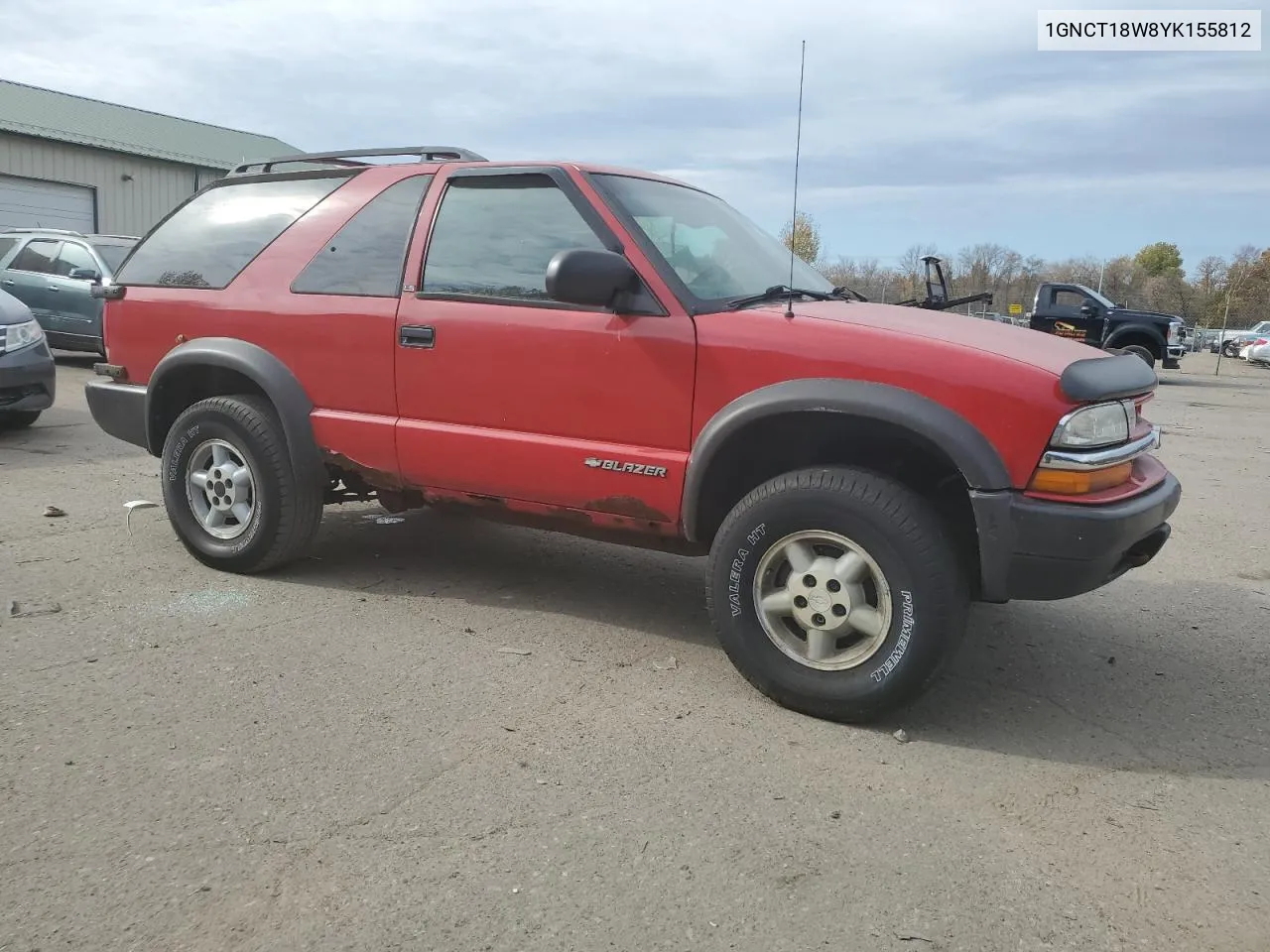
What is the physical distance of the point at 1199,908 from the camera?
2.40m

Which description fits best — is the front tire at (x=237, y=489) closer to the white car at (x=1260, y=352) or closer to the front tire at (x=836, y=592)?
the front tire at (x=836, y=592)

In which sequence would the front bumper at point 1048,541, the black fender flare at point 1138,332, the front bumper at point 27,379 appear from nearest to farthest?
the front bumper at point 1048,541 → the front bumper at point 27,379 → the black fender flare at point 1138,332

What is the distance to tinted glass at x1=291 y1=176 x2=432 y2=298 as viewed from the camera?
4.31 meters

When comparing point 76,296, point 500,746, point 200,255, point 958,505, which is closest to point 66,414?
point 76,296

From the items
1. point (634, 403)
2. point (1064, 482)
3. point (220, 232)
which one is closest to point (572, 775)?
point (634, 403)

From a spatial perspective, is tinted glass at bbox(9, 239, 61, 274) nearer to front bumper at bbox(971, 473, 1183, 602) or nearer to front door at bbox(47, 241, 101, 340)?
front door at bbox(47, 241, 101, 340)

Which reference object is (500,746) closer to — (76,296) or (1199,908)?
(1199,908)

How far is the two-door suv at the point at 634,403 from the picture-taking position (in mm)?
3182

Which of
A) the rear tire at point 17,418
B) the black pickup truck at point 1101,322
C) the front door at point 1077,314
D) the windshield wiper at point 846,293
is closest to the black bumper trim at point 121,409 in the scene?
the windshield wiper at point 846,293

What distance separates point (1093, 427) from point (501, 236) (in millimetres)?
2350

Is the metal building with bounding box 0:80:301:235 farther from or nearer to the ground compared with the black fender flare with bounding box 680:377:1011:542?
farther from the ground

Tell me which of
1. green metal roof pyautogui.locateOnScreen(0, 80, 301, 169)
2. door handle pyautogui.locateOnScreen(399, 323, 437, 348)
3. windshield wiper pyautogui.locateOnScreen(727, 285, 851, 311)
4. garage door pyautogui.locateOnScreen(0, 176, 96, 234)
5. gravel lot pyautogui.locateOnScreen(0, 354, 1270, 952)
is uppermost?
green metal roof pyautogui.locateOnScreen(0, 80, 301, 169)

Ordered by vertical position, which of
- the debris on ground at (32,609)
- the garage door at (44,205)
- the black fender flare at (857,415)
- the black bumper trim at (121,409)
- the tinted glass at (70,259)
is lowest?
the debris on ground at (32,609)

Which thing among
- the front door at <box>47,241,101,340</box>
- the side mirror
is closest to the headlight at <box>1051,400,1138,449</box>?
the side mirror
